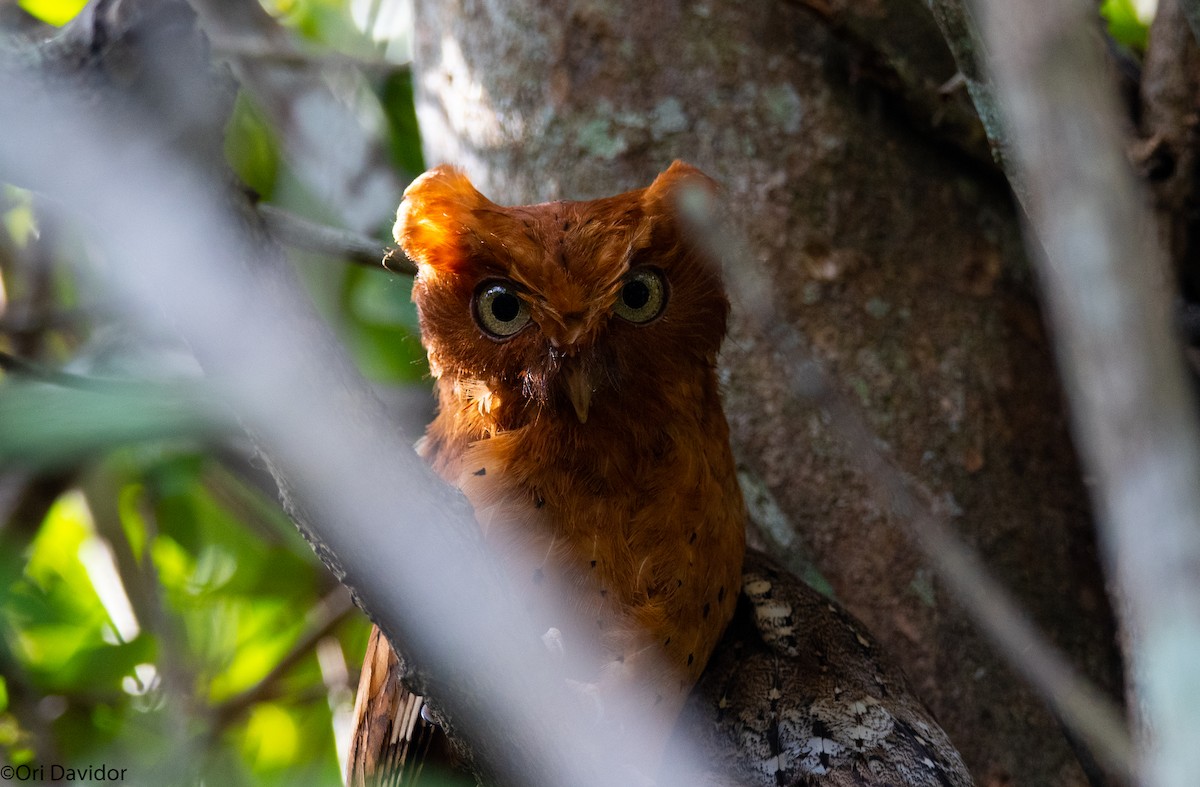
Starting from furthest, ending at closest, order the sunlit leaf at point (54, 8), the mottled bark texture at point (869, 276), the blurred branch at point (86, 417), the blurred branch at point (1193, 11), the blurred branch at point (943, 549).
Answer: the sunlit leaf at point (54, 8) < the mottled bark texture at point (869, 276) < the blurred branch at point (86, 417) < the blurred branch at point (1193, 11) < the blurred branch at point (943, 549)

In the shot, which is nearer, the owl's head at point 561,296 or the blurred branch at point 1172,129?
the owl's head at point 561,296

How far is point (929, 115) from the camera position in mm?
2346

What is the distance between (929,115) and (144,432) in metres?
1.75

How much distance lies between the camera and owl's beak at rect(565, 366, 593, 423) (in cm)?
171

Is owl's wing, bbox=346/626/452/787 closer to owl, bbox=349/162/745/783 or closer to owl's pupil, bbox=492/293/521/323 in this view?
owl, bbox=349/162/745/783

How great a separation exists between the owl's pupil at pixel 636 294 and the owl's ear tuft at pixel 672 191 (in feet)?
0.41

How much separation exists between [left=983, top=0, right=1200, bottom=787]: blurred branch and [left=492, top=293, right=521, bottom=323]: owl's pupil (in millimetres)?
1172

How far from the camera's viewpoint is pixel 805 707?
187cm

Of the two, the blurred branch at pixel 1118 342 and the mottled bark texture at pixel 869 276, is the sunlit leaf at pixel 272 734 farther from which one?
the blurred branch at pixel 1118 342

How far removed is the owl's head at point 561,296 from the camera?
172 cm

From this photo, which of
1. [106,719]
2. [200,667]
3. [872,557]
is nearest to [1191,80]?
[872,557]

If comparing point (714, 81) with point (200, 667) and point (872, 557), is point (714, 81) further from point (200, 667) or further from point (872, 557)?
point (200, 667)

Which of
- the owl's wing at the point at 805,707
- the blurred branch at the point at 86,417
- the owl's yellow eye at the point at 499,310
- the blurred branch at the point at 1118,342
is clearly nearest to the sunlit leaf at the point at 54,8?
the blurred branch at the point at 86,417

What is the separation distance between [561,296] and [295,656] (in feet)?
6.14
